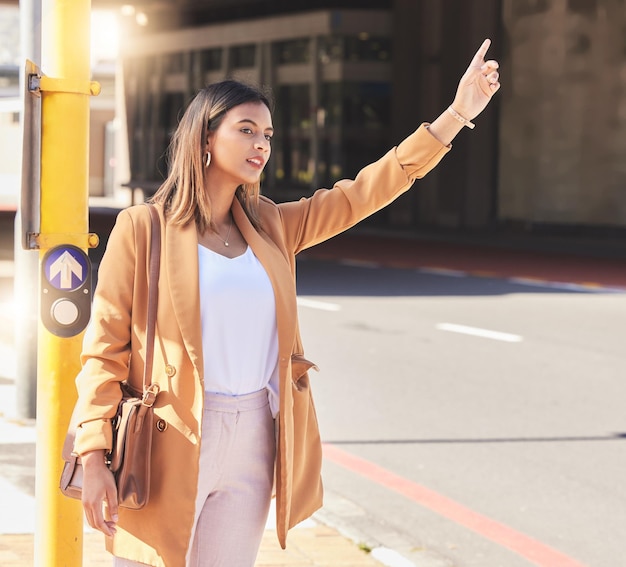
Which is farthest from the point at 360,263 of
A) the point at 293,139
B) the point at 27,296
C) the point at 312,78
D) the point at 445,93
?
the point at 293,139

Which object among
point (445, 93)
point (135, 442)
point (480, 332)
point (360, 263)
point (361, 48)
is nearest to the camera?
point (135, 442)

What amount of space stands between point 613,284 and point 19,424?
11.5 metres

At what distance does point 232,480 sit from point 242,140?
0.78 metres

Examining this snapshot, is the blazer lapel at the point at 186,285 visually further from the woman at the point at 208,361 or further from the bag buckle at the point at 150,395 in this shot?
the bag buckle at the point at 150,395

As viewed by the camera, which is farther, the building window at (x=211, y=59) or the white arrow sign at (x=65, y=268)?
the building window at (x=211, y=59)

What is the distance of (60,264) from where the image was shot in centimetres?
338

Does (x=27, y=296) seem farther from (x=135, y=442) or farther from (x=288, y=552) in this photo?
(x=135, y=442)

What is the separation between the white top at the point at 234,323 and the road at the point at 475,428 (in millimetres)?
2338

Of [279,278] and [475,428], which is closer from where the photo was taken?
[279,278]

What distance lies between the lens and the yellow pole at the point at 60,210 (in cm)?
341

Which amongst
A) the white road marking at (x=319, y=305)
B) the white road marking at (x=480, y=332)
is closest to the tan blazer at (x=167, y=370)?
the white road marking at (x=480, y=332)

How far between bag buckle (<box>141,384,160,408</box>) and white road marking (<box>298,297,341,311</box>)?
36.0 feet

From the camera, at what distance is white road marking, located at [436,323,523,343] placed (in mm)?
11523

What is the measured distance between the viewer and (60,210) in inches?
135
